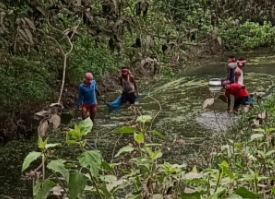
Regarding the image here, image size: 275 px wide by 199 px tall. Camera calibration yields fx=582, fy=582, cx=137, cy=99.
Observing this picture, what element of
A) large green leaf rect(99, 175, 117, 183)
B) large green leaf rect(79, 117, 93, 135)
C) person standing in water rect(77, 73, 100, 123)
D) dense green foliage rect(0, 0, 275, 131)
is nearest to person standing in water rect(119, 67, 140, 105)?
dense green foliage rect(0, 0, 275, 131)

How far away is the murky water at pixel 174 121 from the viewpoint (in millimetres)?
9055

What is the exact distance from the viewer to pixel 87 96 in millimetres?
11656

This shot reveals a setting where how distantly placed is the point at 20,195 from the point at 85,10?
10.8 feet

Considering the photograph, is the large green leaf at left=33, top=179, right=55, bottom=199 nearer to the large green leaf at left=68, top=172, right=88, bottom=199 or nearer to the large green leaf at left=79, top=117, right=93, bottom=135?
the large green leaf at left=68, top=172, right=88, bottom=199

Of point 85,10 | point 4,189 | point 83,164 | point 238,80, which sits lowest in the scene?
point 4,189

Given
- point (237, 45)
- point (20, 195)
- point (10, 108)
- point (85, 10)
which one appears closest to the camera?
point (85, 10)

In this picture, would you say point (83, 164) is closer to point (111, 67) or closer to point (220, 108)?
point (220, 108)

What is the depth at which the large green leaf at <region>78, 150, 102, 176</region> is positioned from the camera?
2236 mm

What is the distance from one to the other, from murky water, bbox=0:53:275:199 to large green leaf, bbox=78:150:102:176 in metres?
2.17

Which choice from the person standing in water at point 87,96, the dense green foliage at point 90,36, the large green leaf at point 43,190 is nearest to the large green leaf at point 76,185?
the large green leaf at point 43,190

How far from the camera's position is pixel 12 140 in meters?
11.2

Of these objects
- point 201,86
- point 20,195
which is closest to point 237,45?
point 201,86

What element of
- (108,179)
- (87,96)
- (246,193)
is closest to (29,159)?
(108,179)

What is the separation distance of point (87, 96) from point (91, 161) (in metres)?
9.44
